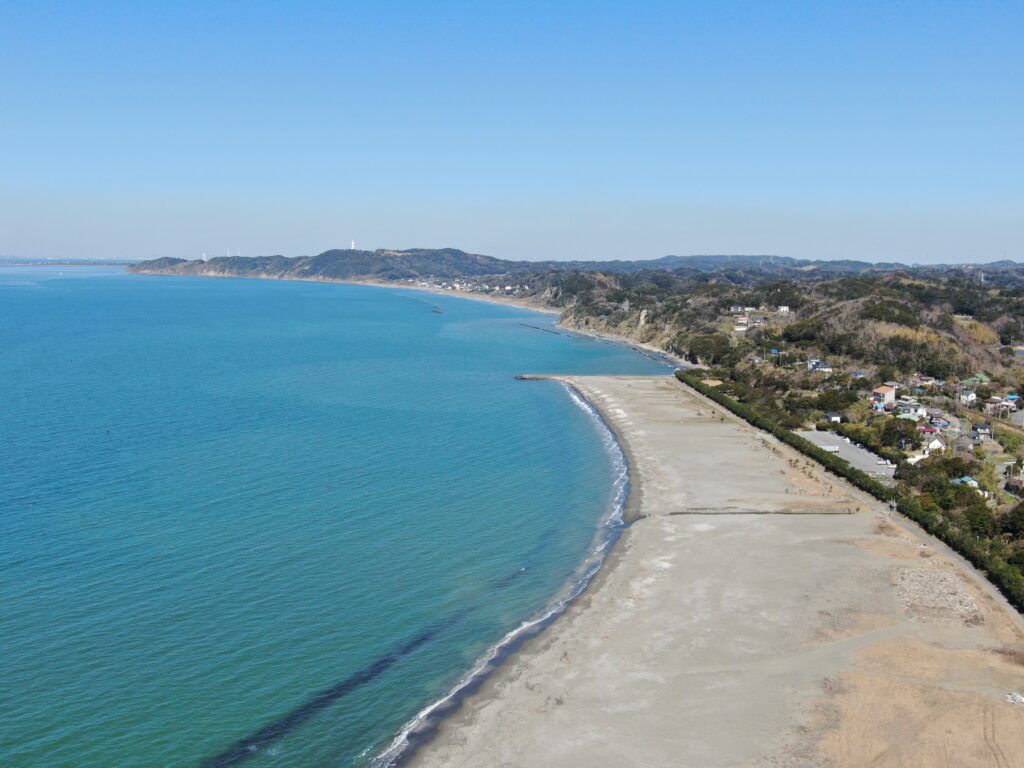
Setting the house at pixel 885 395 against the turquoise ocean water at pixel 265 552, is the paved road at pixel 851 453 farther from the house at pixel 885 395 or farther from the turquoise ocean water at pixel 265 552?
the turquoise ocean water at pixel 265 552

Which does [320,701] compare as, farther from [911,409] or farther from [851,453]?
[911,409]

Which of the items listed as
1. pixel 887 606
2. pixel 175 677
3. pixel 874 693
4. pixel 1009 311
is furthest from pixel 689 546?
pixel 1009 311

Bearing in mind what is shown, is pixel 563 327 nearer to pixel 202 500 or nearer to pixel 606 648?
pixel 202 500

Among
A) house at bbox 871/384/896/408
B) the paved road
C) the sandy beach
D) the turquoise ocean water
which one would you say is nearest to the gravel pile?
the sandy beach


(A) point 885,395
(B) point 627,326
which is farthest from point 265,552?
(B) point 627,326

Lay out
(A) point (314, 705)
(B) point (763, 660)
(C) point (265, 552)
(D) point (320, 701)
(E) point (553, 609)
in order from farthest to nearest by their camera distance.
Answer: (C) point (265, 552), (E) point (553, 609), (B) point (763, 660), (D) point (320, 701), (A) point (314, 705)

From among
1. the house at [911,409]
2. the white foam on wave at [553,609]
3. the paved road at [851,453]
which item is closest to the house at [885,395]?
the house at [911,409]

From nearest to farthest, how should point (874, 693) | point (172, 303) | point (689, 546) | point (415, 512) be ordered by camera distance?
point (874, 693)
point (689, 546)
point (415, 512)
point (172, 303)
